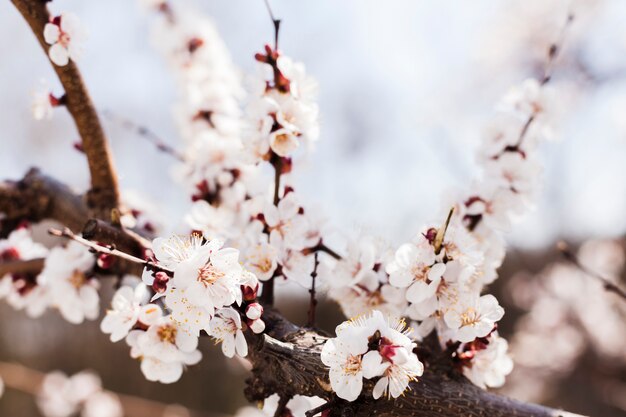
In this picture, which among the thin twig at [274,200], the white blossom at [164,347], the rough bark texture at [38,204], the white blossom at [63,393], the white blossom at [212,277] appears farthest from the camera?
the white blossom at [63,393]

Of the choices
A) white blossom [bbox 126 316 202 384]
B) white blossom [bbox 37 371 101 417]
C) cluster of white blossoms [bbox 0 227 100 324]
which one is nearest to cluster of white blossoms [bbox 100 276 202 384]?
white blossom [bbox 126 316 202 384]

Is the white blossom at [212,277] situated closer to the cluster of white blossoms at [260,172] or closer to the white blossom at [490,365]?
the cluster of white blossoms at [260,172]

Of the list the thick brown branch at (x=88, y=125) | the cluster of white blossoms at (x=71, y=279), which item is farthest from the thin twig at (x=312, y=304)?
the thick brown branch at (x=88, y=125)

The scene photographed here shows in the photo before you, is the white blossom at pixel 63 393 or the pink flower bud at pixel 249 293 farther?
the white blossom at pixel 63 393

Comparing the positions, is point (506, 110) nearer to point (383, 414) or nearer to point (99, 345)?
point (383, 414)

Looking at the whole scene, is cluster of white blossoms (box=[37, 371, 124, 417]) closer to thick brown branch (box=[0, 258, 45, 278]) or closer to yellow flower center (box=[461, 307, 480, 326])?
thick brown branch (box=[0, 258, 45, 278])

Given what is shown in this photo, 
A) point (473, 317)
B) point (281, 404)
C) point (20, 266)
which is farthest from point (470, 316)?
point (20, 266)
